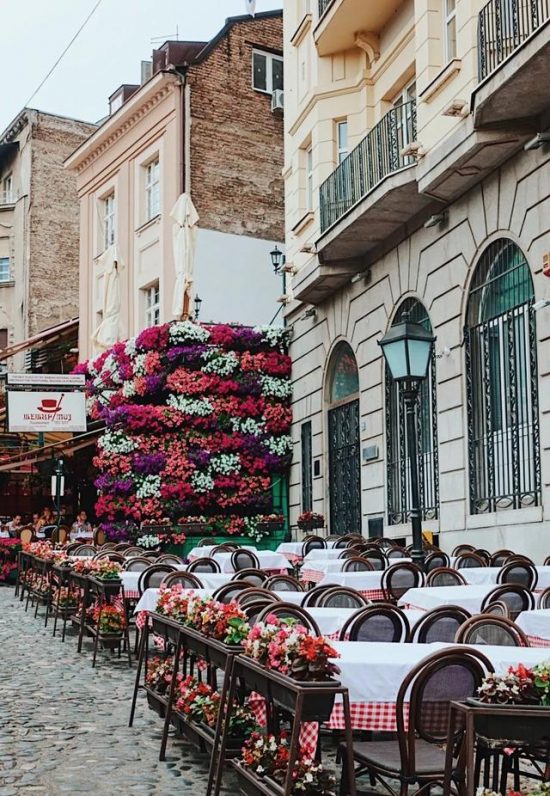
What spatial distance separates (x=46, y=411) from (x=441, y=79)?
15722 mm

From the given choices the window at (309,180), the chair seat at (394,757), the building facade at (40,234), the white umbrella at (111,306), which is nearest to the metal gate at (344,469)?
the window at (309,180)

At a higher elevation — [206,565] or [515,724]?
[206,565]

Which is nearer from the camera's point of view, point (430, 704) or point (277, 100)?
point (430, 704)

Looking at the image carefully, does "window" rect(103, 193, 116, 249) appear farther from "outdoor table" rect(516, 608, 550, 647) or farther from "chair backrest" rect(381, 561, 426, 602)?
"outdoor table" rect(516, 608, 550, 647)

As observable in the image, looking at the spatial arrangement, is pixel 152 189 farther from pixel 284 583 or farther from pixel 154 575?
pixel 284 583

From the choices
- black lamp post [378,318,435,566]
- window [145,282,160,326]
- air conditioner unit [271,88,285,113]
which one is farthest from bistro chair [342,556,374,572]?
air conditioner unit [271,88,285,113]

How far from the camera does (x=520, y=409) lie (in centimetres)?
1620

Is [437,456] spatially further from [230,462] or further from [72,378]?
[72,378]

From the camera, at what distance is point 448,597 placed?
9.48 metres

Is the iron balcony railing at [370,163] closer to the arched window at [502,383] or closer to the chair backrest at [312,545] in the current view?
the arched window at [502,383]

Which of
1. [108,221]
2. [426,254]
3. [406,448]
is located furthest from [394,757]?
[108,221]

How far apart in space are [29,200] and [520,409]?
33.9 meters

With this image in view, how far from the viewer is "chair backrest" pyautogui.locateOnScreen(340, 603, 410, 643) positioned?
7203 millimetres

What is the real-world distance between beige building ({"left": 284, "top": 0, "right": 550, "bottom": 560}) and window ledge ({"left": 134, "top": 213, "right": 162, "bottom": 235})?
19.0 ft
